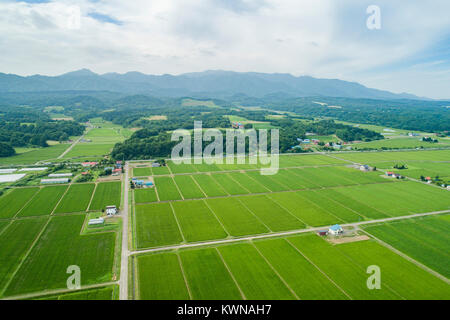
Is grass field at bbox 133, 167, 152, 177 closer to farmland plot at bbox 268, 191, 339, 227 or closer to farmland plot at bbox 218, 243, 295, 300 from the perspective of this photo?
farmland plot at bbox 268, 191, 339, 227

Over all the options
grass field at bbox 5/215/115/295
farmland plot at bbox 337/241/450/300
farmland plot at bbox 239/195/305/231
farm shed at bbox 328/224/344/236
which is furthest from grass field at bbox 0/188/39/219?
farmland plot at bbox 337/241/450/300

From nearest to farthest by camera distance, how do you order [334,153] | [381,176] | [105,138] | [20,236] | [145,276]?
[145,276] → [20,236] → [381,176] → [334,153] → [105,138]

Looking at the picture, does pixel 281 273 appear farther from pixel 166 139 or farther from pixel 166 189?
pixel 166 139

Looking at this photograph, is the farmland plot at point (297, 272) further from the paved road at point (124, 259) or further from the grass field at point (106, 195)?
the grass field at point (106, 195)

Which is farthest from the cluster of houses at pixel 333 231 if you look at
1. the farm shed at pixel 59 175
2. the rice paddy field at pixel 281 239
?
the farm shed at pixel 59 175

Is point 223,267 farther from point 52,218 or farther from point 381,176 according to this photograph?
point 381,176

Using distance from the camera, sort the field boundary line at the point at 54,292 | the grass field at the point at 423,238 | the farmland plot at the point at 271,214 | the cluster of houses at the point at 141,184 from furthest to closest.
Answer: the cluster of houses at the point at 141,184 → the farmland plot at the point at 271,214 → the grass field at the point at 423,238 → the field boundary line at the point at 54,292

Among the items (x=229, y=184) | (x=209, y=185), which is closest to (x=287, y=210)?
(x=229, y=184)

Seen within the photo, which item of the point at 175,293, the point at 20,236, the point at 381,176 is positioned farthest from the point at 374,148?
the point at 20,236
